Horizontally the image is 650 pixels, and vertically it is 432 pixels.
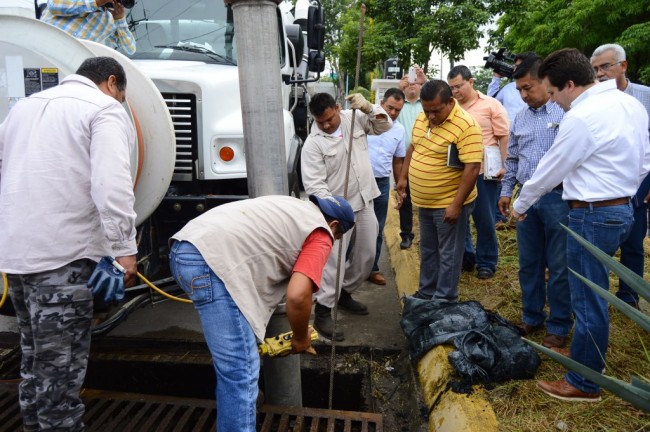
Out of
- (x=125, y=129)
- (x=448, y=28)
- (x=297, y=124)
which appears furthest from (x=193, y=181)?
(x=448, y=28)

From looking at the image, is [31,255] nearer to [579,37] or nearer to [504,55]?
[504,55]

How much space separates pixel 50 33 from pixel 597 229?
3.12 metres

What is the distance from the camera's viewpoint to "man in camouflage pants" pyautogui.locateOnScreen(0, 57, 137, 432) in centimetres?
227

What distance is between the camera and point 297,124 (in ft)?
23.4

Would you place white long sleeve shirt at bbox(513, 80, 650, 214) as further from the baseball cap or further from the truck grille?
the truck grille

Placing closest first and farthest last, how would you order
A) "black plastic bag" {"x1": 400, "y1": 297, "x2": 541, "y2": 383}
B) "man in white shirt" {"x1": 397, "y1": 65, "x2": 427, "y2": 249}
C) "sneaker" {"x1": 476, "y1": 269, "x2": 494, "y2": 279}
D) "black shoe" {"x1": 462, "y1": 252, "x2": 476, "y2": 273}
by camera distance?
"black plastic bag" {"x1": 400, "y1": 297, "x2": 541, "y2": 383}
"sneaker" {"x1": 476, "y1": 269, "x2": 494, "y2": 279}
"black shoe" {"x1": 462, "y1": 252, "x2": 476, "y2": 273}
"man in white shirt" {"x1": 397, "y1": 65, "x2": 427, "y2": 249}

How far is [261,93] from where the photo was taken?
2430mm

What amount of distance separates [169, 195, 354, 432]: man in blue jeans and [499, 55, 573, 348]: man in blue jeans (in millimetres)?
1636

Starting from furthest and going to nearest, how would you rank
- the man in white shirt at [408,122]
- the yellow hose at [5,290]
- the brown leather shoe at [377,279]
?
the man in white shirt at [408,122], the brown leather shoe at [377,279], the yellow hose at [5,290]

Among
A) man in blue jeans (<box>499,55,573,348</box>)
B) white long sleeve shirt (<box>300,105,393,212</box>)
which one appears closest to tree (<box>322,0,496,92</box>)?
white long sleeve shirt (<box>300,105,393,212</box>)

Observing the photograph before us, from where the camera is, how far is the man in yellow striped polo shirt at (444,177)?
350 cm

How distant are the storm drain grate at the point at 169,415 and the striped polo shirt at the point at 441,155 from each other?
163 centimetres

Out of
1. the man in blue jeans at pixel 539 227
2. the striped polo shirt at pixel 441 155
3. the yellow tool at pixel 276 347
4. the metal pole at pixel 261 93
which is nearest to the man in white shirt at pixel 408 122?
the striped polo shirt at pixel 441 155

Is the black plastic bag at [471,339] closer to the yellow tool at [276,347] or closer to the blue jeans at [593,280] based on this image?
the blue jeans at [593,280]
